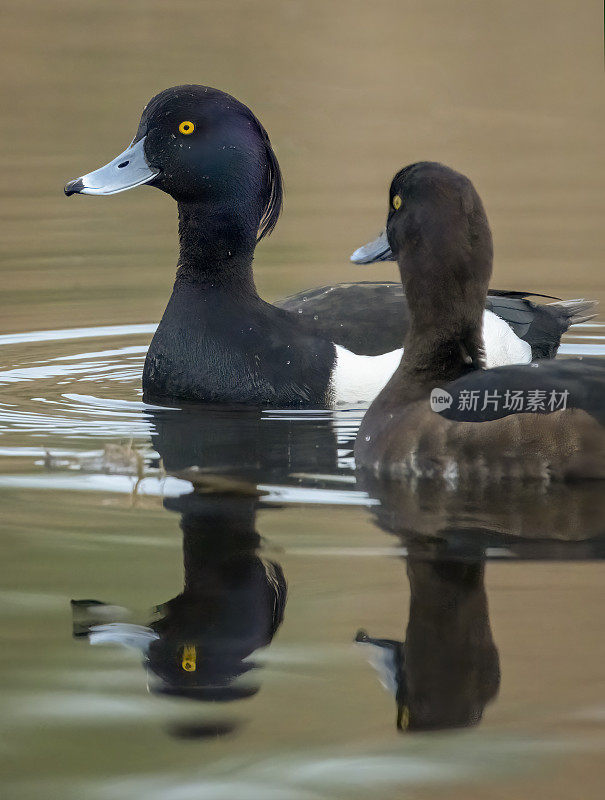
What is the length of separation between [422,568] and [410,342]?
1427 mm

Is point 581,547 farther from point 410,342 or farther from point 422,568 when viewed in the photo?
point 410,342

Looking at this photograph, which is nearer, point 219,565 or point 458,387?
point 219,565

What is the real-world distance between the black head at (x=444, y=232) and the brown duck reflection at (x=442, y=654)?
1427 millimetres

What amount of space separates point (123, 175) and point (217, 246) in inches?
22.1

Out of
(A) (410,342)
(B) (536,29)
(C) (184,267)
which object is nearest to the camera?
(A) (410,342)

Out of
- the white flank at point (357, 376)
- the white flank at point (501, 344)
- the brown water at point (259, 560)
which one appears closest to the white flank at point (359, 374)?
the white flank at point (357, 376)

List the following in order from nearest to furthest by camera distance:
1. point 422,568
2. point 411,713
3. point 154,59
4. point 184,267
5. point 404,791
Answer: point 404,791 < point 411,713 < point 422,568 < point 184,267 < point 154,59

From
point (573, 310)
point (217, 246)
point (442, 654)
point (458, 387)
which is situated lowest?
point (442, 654)

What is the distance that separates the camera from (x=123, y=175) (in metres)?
7.14

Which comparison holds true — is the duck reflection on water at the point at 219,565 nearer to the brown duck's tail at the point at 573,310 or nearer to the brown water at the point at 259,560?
the brown water at the point at 259,560

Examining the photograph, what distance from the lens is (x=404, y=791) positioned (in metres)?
3.19

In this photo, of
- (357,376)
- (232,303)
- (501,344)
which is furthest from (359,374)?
(501,344)

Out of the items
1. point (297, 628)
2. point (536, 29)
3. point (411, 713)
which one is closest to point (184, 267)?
point (297, 628)

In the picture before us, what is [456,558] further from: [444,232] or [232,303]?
[232,303]
